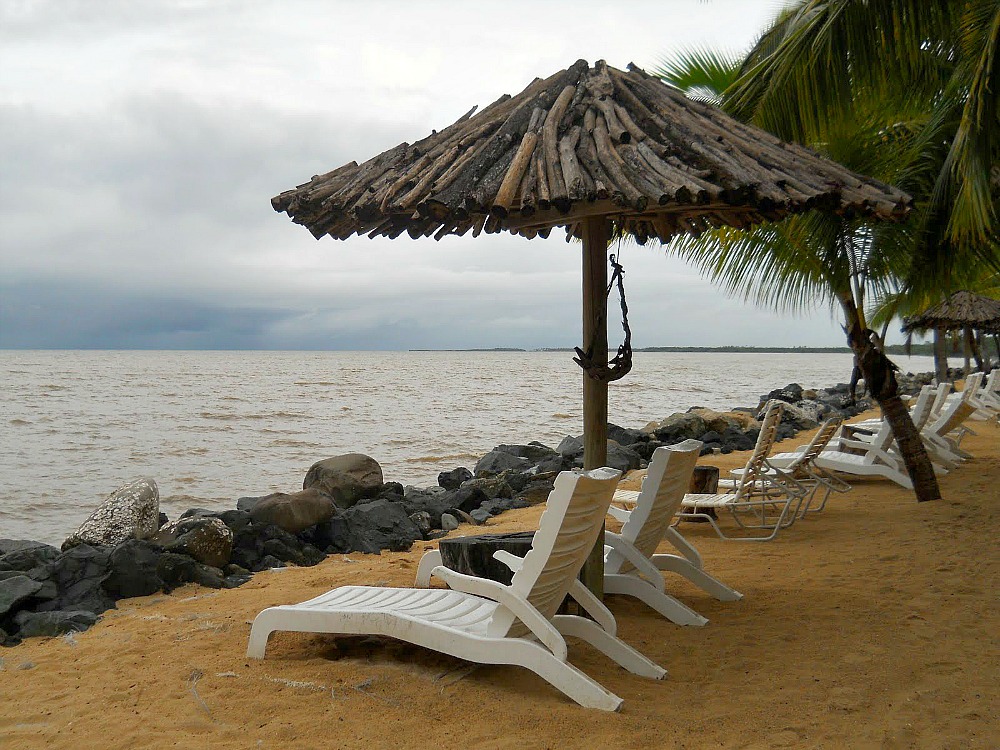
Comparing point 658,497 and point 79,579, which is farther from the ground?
point 658,497

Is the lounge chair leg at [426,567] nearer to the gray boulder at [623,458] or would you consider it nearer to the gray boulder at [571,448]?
the gray boulder at [623,458]

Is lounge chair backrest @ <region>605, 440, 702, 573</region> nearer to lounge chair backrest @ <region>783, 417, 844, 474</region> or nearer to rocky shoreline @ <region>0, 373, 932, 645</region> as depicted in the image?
rocky shoreline @ <region>0, 373, 932, 645</region>

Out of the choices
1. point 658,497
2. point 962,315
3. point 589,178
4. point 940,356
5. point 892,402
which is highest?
point 962,315

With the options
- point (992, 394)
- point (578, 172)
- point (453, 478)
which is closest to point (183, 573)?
point (578, 172)

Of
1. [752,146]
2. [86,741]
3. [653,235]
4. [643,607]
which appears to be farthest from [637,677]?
[653,235]

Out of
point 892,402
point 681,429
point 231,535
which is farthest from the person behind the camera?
point 681,429

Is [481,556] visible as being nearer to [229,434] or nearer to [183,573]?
[183,573]

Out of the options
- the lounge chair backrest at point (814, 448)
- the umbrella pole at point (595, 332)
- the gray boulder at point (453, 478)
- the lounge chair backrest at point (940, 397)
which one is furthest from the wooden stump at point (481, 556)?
the lounge chair backrest at point (940, 397)

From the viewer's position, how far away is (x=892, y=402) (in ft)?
28.3

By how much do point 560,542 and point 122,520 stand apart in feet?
20.0

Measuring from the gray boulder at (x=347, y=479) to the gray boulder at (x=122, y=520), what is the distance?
2253 mm

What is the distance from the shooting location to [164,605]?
6086mm

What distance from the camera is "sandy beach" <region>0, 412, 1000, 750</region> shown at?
3.29 m

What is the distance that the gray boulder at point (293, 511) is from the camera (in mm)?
8477
